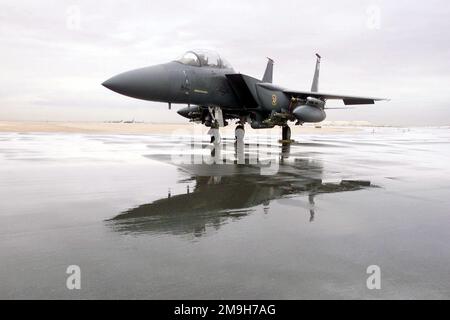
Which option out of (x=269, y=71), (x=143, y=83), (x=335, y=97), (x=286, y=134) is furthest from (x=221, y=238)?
(x=269, y=71)

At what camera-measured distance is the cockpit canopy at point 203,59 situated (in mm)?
14914

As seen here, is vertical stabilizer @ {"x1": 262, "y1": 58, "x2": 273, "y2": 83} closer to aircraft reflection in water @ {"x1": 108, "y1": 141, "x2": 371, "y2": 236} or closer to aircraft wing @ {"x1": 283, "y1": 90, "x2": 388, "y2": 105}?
aircraft wing @ {"x1": 283, "y1": 90, "x2": 388, "y2": 105}

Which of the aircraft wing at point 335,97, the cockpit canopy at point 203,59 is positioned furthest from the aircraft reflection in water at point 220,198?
the aircraft wing at point 335,97

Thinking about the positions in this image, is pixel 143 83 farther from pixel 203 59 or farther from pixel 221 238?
pixel 221 238

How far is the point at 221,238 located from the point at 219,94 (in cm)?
1279

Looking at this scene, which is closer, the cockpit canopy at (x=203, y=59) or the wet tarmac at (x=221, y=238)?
the wet tarmac at (x=221, y=238)

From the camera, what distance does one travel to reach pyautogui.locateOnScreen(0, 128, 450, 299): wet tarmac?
2.71 metres

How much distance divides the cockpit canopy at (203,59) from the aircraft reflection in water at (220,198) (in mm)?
6819

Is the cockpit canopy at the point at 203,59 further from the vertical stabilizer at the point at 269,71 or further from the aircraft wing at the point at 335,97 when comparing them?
the vertical stabilizer at the point at 269,71

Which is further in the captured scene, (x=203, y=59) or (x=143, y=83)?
(x=203, y=59)

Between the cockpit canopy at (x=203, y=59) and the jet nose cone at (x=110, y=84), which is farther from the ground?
the cockpit canopy at (x=203, y=59)

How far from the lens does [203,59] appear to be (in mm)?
15320
